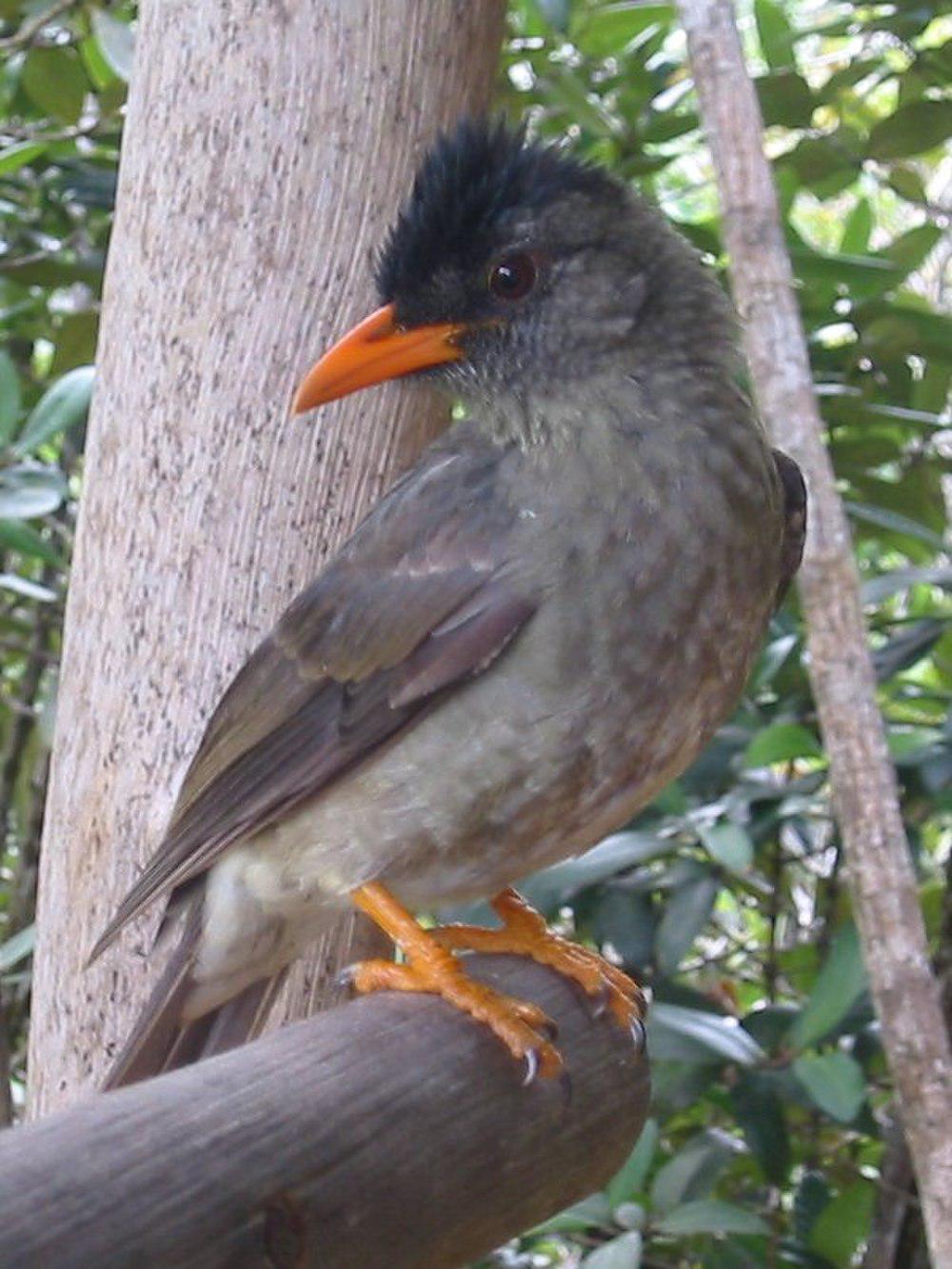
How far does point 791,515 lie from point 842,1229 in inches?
45.0

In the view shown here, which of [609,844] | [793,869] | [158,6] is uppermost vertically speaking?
[158,6]

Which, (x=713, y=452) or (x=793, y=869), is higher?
(x=713, y=452)

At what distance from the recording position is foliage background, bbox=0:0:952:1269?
2.61 metres

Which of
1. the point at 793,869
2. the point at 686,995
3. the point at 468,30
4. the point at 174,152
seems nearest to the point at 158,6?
the point at 174,152

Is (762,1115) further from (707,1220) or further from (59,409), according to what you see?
(59,409)

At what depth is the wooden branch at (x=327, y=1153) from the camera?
102 cm

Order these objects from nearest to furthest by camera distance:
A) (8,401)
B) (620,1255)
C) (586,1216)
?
(620,1255) → (586,1216) → (8,401)

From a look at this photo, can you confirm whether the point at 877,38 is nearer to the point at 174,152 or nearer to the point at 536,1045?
the point at 174,152

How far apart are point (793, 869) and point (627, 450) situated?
1759mm

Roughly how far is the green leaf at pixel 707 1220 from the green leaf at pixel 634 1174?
0.06 meters

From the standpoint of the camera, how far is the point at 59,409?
2678mm

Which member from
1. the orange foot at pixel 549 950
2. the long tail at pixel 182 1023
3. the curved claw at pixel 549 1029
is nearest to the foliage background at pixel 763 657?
the orange foot at pixel 549 950

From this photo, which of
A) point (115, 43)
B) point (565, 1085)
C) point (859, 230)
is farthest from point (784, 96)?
point (565, 1085)

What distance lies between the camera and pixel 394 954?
90.2 inches
